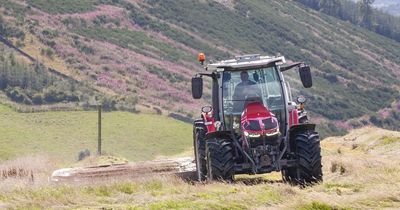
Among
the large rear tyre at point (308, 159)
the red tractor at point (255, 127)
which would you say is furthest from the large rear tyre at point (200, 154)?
the large rear tyre at point (308, 159)

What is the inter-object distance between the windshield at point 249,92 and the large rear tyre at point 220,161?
0.98 metres

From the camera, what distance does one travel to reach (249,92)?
15.6m

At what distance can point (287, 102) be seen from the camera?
1551 cm

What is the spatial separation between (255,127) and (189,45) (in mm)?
104829

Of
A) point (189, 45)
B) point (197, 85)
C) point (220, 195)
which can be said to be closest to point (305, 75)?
point (197, 85)

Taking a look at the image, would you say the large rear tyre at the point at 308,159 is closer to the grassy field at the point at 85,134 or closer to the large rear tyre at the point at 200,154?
the large rear tyre at the point at 200,154

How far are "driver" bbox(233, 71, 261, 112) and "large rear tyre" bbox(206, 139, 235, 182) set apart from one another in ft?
4.41

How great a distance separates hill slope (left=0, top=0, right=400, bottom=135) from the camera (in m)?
91.4

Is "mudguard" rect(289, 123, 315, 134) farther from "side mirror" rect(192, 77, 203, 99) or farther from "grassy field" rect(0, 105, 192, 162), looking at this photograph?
"grassy field" rect(0, 105, 192, 162)

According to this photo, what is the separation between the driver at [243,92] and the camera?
50.9 ft

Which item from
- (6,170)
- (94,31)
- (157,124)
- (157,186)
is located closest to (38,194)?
(157,186)

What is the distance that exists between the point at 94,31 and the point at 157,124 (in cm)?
4870

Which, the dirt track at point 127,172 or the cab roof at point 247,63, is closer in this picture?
the cab roof at point 247,63

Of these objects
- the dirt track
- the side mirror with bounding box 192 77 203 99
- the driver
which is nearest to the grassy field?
the dirt track
